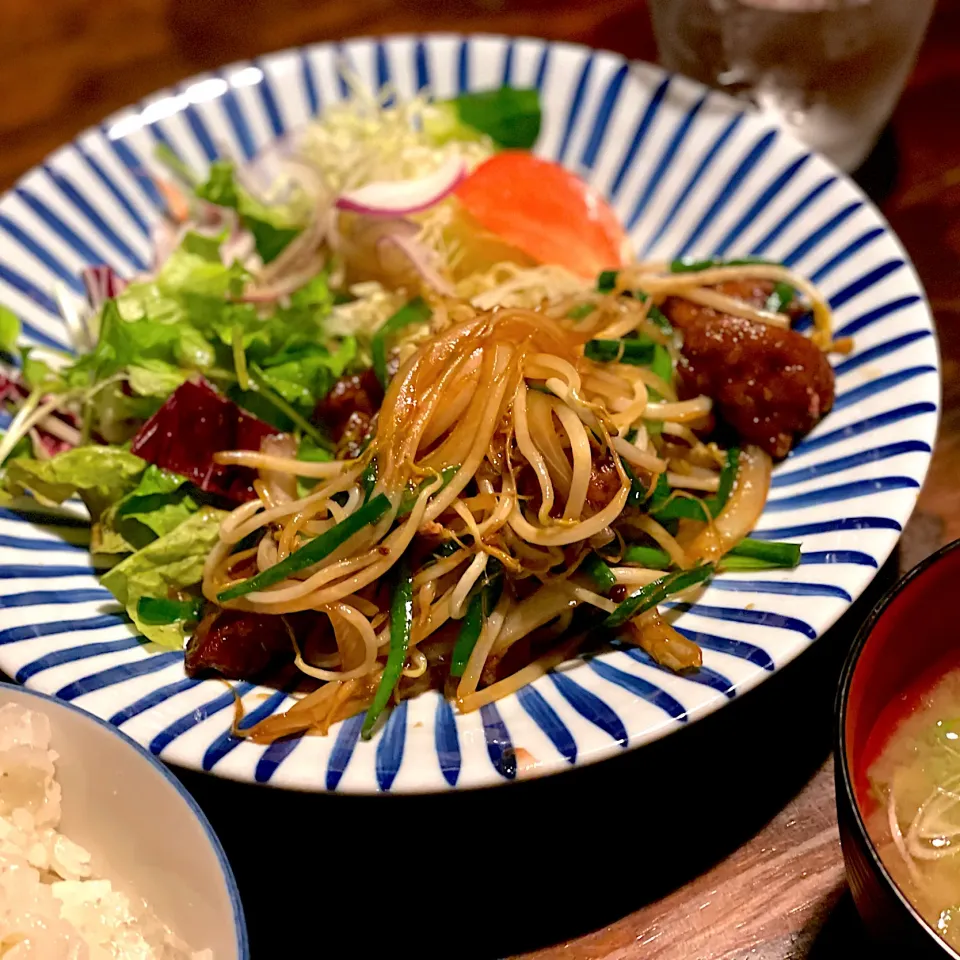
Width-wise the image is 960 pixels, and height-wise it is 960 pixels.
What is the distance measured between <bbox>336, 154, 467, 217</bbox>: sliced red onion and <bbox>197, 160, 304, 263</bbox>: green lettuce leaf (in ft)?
0.86

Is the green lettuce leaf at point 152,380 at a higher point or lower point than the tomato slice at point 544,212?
higher

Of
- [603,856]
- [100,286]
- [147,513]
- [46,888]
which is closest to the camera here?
[46,888]

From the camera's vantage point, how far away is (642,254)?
2932 millimetres

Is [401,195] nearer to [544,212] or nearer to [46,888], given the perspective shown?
[544,212]

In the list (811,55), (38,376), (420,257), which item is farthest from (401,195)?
(811,55)

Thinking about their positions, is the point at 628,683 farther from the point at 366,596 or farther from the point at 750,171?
the point at 750,171

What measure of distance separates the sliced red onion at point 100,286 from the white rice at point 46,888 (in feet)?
5.06

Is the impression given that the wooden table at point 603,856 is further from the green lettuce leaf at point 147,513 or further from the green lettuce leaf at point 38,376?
the green lettuce leaf at point 38,376

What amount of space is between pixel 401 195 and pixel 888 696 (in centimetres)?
191

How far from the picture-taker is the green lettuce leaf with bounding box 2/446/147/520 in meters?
2.23

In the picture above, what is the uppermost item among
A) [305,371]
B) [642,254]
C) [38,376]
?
[38,376]

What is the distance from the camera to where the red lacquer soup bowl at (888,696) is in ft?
4.15

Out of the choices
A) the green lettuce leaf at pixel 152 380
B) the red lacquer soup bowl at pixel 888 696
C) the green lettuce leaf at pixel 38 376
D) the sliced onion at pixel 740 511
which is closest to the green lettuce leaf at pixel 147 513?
the green lettuce leaf at pixel 152 380

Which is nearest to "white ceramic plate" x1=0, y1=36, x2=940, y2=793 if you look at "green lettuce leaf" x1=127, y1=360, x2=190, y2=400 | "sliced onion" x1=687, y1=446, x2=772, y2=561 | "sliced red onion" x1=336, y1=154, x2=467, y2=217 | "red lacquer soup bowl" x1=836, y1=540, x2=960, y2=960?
"sliced onion" x1=687, y1=446, x2=772, y2=561
